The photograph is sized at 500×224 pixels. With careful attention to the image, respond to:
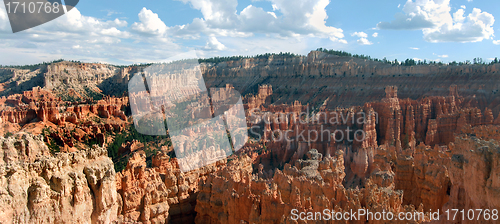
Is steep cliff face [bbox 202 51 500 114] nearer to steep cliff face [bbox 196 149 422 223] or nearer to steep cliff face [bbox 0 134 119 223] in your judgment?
steep cliff face [bbox 196 149 422 223]

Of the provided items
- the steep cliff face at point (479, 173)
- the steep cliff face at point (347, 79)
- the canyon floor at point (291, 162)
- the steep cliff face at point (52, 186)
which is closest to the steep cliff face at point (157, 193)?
the canyon floor at point (291, 162)

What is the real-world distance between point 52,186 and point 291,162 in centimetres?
2085

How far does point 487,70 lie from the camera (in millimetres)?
47281

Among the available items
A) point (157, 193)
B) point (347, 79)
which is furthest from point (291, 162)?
point (347, 79)

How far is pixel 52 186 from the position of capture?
6121 millimetres

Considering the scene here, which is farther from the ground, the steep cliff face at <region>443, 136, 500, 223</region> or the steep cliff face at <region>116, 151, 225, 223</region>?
the steep cliff face at <region>443, 136, 500, 223</region>

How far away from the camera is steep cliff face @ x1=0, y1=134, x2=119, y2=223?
18.0 feet

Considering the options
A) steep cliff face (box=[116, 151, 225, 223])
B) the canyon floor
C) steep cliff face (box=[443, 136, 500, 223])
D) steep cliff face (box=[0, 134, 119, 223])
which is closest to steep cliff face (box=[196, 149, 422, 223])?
the canyon floor

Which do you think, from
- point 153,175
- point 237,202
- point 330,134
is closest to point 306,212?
point 237,202

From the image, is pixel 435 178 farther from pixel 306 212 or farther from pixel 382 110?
pixel 382 110

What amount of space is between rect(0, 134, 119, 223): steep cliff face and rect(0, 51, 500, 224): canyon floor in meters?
0.02

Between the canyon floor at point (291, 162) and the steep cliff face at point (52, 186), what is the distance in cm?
2

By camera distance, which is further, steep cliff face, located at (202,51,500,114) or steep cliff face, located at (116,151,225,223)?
steep cliff face, located at (202,51,500,114)

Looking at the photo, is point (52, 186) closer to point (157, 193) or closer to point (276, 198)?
point (157, 193)
